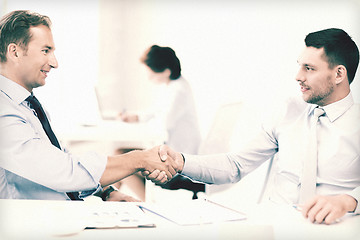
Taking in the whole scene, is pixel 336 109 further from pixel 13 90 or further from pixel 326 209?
pixel 13 90

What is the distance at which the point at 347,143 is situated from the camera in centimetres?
144

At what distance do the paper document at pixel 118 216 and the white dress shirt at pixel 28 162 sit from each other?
21cm

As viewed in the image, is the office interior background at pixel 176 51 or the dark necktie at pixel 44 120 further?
the office interior background at pixel 176 51

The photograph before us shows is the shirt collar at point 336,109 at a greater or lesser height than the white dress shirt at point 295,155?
greater

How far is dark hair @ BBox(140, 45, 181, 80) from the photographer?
10.7 feet

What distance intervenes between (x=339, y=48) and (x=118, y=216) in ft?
3.75

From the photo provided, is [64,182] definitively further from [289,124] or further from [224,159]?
[289,124]

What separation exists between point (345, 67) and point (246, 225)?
0.94m

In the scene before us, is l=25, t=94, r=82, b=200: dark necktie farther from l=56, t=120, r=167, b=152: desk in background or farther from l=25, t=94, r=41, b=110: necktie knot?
l=56, t=120, r=167, b=152: desk in background

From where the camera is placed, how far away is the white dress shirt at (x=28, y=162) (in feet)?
3.65

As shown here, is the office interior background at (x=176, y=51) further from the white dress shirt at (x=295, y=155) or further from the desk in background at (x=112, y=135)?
the white dress shirt at (x=295, y=155)

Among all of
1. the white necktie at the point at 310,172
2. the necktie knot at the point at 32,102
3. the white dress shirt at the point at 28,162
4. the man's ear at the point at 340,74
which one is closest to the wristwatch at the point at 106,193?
the white dress shirt at the point at 28,162

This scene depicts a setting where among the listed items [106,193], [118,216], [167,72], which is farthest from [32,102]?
[167,72]

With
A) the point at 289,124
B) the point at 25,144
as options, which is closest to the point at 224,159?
the point at 289,124
